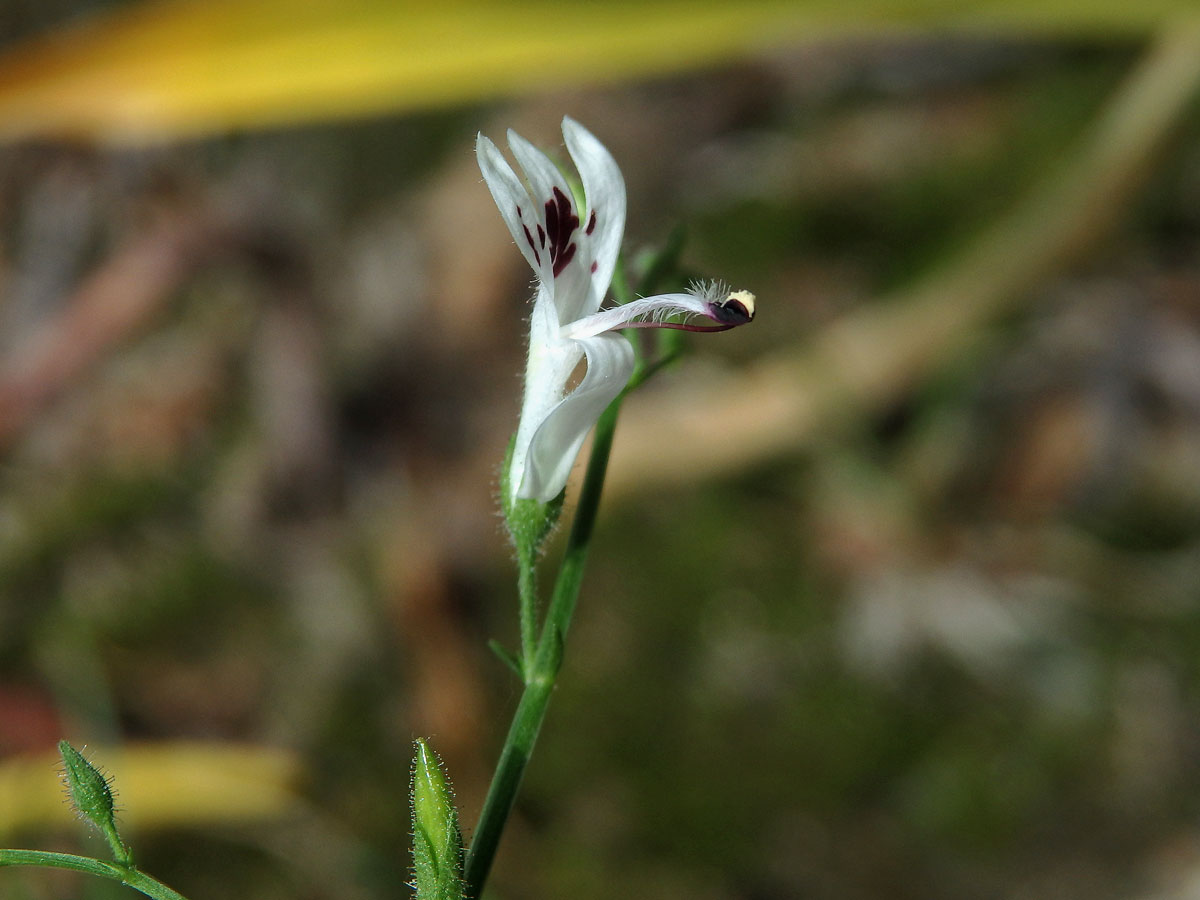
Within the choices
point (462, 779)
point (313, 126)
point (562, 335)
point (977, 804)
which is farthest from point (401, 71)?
point (977, 804)

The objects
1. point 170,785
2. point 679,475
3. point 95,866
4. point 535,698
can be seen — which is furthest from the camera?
point 679,475

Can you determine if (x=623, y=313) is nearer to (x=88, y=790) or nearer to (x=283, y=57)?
(x=88, y=790)

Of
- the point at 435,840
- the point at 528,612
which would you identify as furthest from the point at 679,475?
the point at 435,840

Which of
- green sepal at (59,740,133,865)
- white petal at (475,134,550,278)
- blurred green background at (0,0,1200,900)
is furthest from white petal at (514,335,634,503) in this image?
blurred green background at (0,0,1200,900)

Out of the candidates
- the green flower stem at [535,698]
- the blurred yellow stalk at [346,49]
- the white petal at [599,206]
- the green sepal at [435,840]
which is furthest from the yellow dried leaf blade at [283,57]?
the green sepal at [435,840]

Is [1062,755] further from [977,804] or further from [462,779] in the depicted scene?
[462,779]

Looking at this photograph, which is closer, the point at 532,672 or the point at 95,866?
the point at 95,866

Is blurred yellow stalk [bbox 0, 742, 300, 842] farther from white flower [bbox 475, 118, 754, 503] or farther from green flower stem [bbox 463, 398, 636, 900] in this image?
white flower [bbox 475, 118, 754, 503]
